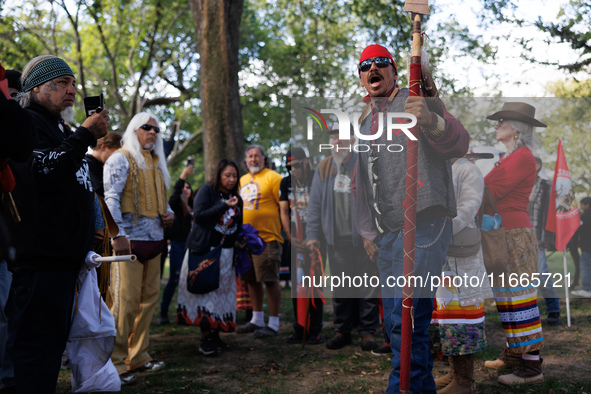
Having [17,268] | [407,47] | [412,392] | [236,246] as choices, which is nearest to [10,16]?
[407,47]

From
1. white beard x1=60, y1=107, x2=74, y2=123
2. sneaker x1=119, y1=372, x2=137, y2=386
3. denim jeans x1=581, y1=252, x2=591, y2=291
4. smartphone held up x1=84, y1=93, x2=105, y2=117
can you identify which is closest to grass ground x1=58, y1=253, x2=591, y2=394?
sneaker x1=119, y1=372, x2=137, y2=386

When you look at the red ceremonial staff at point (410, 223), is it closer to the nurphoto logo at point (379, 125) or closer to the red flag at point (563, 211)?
the nurphoto logo at point (379, 125)

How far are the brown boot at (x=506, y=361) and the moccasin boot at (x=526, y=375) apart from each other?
358 mm

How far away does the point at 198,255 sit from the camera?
17.1 ft

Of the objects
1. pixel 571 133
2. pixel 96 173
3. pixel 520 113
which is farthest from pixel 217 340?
pixel 571 133

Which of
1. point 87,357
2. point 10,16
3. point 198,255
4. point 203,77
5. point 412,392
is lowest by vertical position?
point 412,392

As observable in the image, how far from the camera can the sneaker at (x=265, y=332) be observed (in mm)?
6148

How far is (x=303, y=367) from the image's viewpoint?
15.6ft

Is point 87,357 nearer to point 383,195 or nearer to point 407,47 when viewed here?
point 383,195

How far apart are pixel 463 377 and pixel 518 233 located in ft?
3.80

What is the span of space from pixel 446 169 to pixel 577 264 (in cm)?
367

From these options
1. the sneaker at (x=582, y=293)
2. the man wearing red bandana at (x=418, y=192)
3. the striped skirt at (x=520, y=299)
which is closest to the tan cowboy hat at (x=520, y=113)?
the striped skirt at (x=520, y=299)

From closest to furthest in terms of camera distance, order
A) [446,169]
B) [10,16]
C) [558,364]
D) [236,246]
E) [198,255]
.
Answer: [446,169], [558,364], [198,255], [236,246], [10,16]

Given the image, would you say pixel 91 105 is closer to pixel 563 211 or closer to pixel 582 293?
pixel 563 211
